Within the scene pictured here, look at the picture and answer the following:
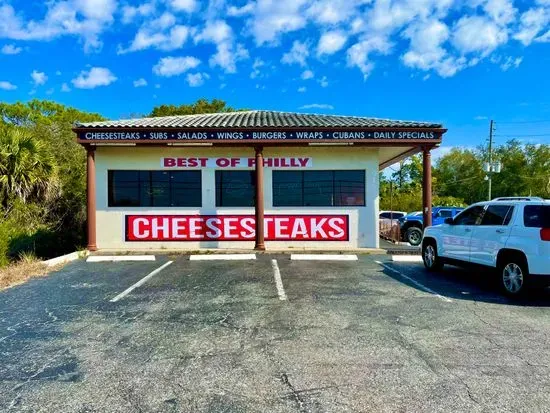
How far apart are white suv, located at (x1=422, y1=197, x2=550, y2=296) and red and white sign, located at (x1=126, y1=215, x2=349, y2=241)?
5009 mm

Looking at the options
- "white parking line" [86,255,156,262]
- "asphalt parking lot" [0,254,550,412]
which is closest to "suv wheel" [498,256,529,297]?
"asphalt parking lot" [0,254,550,412]

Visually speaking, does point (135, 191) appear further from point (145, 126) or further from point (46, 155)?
point (46, 155)

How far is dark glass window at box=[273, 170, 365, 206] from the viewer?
14.7 metres

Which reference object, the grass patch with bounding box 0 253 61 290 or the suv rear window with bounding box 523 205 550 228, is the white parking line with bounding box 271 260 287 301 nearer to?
the suv rear window with bounding box 523 205 550 228

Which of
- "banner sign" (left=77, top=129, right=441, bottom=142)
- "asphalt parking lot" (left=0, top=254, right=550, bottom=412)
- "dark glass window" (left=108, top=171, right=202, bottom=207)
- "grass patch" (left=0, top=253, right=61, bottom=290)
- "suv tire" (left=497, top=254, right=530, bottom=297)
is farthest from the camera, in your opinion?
"dark glass window" (left=108, top=171, right=202, bottom=207)

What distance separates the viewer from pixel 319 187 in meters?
14.8

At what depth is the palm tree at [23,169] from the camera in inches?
593

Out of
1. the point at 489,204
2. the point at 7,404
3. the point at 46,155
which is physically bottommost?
the point at 7,404

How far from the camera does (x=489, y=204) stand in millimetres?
8875

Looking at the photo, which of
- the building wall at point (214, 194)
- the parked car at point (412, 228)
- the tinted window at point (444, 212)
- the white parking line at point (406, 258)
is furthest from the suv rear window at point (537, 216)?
the tinted window at point (444, 212)

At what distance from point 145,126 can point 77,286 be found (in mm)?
6517

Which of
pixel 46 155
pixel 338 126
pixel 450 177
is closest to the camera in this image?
pixel 338 126

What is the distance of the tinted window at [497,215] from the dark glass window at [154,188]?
29.9ft

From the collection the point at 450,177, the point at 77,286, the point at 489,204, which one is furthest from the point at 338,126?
the point at 450,177
